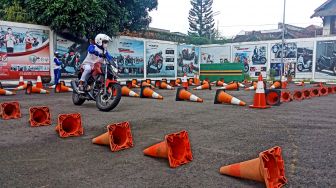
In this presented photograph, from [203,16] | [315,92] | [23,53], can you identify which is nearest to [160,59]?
[23,53]

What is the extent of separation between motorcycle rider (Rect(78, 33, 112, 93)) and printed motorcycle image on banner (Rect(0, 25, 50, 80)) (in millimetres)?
10297

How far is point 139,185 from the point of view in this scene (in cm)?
284

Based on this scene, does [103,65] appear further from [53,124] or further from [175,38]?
[175,38]

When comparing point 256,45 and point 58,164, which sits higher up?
point 256,45

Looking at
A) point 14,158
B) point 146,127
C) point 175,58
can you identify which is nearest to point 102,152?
point 14,158

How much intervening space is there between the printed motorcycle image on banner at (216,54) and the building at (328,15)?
39.7 ft

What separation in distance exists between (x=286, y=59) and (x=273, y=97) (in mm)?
21588

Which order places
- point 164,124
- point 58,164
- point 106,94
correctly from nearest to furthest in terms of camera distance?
point 58,164, point 164,124, point 106,94

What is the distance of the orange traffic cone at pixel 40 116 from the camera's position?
18.4ft

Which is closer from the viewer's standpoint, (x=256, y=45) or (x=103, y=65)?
(x=103, y=65)

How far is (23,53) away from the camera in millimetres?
17047

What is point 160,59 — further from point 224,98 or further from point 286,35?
point 286,35

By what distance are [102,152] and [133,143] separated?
0.56 metres

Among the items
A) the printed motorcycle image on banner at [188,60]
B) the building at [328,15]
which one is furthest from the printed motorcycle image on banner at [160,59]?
the building at [328,15]
